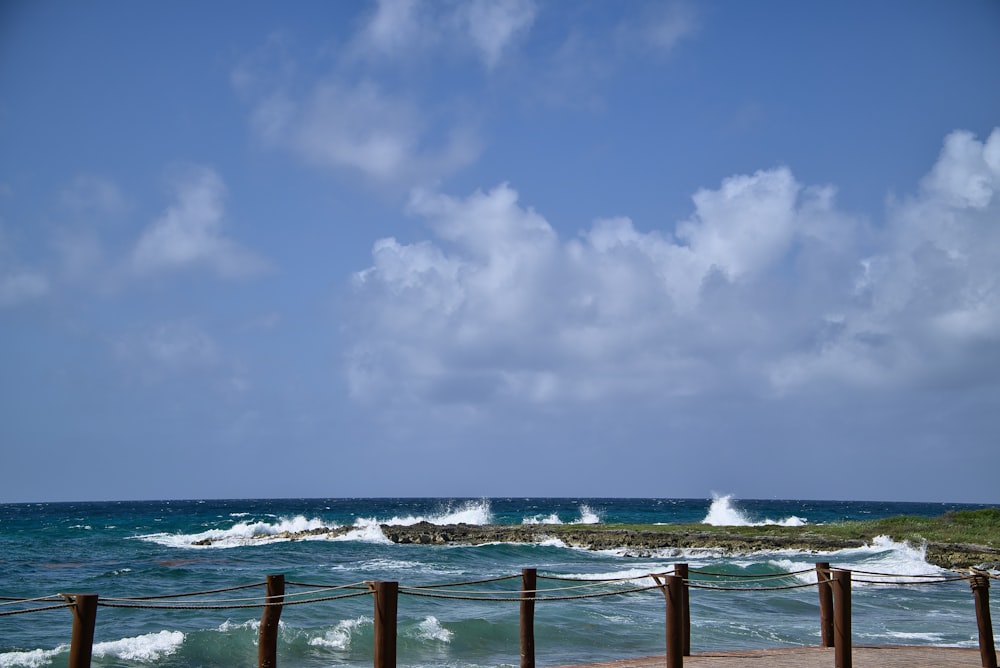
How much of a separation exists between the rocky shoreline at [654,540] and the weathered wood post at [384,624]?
27310 mm

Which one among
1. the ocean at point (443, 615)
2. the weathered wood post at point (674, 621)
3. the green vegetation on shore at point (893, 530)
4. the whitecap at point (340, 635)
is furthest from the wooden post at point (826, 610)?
the green vegetation on shore at point (893, 530)

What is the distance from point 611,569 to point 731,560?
20.9ft

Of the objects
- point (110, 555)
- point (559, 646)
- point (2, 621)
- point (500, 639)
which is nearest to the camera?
point (559, 646)

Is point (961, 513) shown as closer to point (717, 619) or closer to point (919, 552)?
point (919, 552)

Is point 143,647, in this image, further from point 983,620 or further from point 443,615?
point 983,620

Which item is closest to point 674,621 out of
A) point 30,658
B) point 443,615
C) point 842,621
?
point 842,621

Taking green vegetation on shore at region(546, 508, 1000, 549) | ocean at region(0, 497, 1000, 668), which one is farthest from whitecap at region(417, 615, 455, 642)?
green vegetation on shore at region(546, 508, 1000, 549)

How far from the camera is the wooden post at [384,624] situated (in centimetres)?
875

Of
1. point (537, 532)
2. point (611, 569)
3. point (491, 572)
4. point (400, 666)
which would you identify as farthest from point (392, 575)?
point (537, 532)

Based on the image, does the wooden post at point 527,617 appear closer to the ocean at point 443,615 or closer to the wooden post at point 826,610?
the ocean at point 443,615

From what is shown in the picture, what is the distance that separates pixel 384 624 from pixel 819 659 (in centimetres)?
623

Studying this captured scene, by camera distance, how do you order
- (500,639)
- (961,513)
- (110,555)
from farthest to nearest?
1. (961,513)
2. (110,555)
3. (500,639)

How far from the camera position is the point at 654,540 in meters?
42.8

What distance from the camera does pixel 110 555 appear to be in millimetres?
37938
